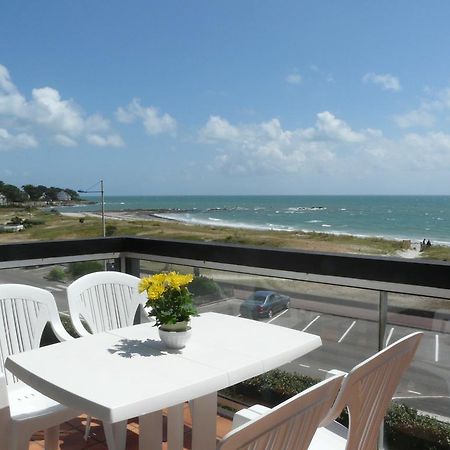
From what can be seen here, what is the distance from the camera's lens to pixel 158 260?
148 inches

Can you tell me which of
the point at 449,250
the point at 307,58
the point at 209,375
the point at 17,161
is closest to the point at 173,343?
the point at 209,375

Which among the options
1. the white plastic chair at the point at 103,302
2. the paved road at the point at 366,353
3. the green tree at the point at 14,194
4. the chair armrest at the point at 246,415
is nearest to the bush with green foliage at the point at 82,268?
the white plastic chair at the point at 103,302

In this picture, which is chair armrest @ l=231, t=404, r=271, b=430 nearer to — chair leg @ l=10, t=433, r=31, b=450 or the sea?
chair leg @ l=10, t=433, r=31, b=450

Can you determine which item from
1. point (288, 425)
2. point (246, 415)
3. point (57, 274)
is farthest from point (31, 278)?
point (288, 425)

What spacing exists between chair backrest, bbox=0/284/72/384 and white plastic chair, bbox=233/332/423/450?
53.5 inches

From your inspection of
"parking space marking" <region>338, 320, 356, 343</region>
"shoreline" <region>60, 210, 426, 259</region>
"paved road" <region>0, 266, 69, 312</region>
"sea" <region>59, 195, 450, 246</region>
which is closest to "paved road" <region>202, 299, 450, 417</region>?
"parking space marking" <region>338, 320, 356, 343</region>

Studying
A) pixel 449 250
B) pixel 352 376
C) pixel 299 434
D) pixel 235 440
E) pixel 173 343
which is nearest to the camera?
pixel 235 440

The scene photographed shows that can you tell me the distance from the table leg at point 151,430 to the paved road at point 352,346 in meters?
0.84

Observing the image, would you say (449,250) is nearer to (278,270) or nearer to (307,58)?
(307,58)

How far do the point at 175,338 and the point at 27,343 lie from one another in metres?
1.04

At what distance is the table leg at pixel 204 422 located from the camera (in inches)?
83.3

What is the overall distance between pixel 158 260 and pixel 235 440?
9.13 ft

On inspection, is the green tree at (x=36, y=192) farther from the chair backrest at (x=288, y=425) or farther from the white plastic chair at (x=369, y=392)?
the chair backrest at (x=288, y=425)

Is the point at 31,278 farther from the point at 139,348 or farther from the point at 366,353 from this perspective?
the point at 366,353
